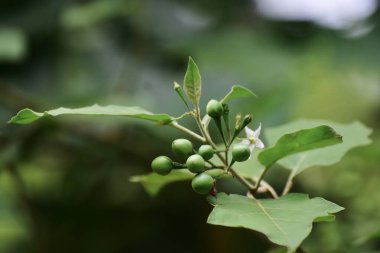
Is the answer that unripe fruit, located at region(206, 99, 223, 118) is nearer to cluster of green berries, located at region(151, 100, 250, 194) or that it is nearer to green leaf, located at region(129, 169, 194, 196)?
cluster of green berries, located at region(151, 100, 250, 194)

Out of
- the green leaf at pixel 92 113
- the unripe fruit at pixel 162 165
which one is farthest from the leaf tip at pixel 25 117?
the unripe fruit at pixel 162 165

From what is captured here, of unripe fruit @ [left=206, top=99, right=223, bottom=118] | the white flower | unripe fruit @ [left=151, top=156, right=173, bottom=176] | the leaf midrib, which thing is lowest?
the leaf midrib

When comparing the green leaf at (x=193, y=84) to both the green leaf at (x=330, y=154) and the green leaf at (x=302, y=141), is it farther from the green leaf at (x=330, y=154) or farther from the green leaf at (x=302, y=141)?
the green leaf at (x=330, y=154)

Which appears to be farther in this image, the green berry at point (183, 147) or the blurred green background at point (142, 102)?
→ the blurred green background at point (142, 102)

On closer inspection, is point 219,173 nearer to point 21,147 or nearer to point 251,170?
point 251,170

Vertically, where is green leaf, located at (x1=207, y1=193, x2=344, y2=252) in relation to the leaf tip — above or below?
below

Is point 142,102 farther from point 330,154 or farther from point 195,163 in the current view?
point 195,163

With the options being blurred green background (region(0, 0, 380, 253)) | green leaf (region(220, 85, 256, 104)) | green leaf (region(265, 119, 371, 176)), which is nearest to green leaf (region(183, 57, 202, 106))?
green leaf (region(220, 85, 256, 104))
